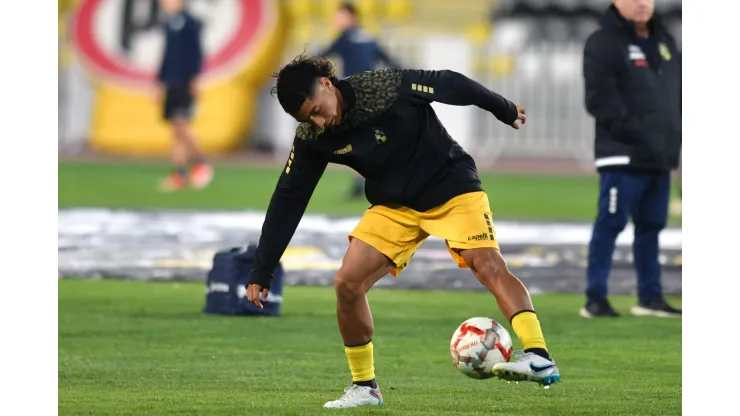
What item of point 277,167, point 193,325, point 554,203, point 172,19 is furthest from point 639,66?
point 277,167

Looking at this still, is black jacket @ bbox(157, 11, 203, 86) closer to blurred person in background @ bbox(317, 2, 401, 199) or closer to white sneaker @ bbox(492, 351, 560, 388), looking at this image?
blurred person in background @ bbox(317, 2, 401, 199)

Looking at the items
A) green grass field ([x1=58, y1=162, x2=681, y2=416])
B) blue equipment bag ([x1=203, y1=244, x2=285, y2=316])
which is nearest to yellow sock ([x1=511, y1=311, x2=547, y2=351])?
green grass field ([x1=58, y1=162, x2=681, y2=416])

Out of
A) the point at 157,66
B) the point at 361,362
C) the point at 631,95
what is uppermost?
the point at 157,66

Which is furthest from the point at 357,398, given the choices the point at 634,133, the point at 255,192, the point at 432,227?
the point at 255,192

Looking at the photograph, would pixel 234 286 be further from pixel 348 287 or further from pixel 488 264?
pixel 488 264

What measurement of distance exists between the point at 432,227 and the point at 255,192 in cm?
1377

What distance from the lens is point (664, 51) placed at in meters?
10.2

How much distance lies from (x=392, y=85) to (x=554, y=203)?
42.5ft

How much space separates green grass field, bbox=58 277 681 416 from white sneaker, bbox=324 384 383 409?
77 mm

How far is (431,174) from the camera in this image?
265 inches

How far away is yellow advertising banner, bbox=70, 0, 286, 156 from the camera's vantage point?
93.1 feet

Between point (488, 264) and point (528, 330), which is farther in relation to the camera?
point (488, 264)

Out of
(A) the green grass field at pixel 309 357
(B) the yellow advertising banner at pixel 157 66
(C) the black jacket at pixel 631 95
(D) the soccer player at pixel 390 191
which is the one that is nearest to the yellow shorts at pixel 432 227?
(D) the soccer player at pixel 390 191
